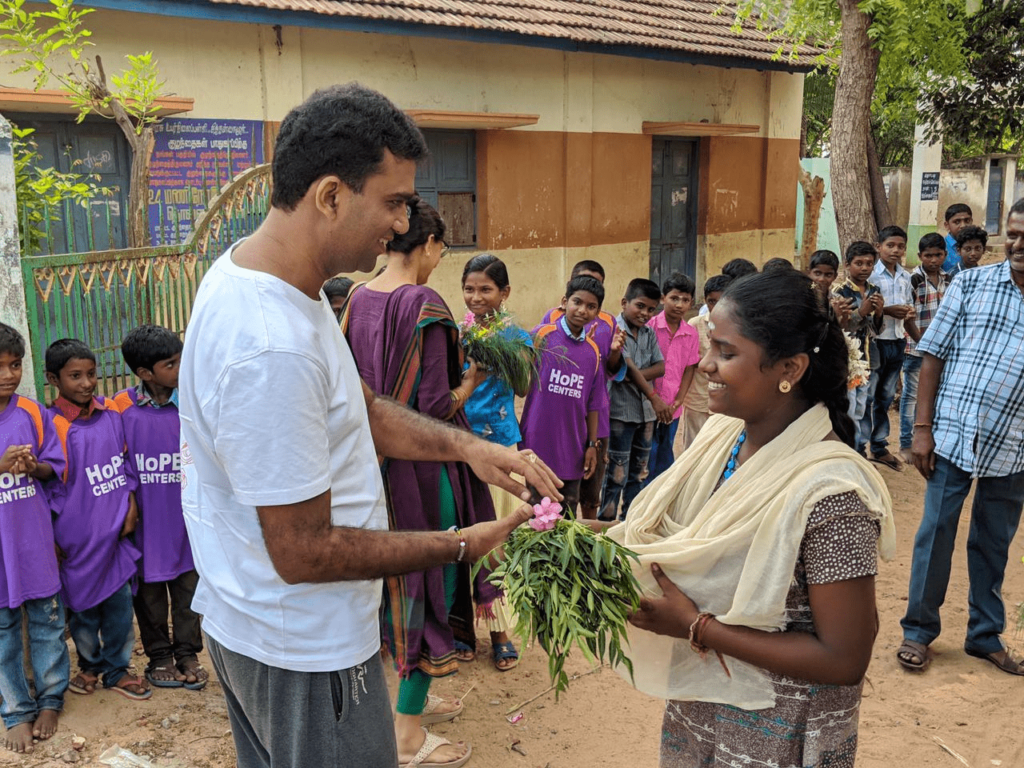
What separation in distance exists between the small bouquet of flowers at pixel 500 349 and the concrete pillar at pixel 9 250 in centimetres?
213

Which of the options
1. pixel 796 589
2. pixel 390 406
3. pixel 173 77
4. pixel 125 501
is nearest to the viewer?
pixel 796 589

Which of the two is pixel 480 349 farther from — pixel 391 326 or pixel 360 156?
pixel 360 156

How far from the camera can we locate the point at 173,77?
8602mm

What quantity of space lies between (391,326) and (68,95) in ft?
16.3

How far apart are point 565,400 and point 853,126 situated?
713 cm

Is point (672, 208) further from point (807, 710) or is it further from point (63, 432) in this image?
point (807, 710)

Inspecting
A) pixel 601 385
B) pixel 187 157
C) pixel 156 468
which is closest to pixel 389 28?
pixel 187 157

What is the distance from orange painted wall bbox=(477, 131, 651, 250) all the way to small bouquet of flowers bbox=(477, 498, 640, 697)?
9.29 meters

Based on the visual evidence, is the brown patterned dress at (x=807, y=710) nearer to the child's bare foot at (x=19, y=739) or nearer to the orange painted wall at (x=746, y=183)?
the child's bare foot at (x=19, y=739)

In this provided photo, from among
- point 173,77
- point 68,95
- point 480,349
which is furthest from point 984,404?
point 173,77

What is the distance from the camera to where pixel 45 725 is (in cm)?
370

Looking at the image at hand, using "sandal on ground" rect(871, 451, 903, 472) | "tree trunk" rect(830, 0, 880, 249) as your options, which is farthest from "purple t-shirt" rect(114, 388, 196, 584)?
"tree trunk" rect(830, 0, 880, 249)

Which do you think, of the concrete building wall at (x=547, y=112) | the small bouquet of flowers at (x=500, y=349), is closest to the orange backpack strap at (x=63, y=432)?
the small bouquet of flowers at (x=500, y=349)

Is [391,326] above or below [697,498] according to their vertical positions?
above
